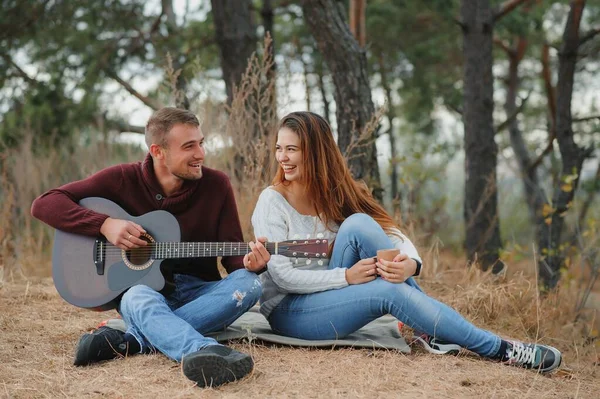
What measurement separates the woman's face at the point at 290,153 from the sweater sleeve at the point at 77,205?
2.67 feet

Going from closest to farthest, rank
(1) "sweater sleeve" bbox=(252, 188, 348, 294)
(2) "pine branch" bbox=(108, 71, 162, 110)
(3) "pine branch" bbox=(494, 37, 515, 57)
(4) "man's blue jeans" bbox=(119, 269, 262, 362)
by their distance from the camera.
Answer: (4) "man's blue jeans" bbox=(119, 269, 262, 362), (1) "sweater sleeve" bbox=(252, 188, 348, 294), (2) "pine branch" bbox=(108, 71, 162, 110), (3) "pine branch" bbox=(494, 37, 515, 57)

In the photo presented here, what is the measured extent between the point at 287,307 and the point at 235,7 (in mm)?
5141

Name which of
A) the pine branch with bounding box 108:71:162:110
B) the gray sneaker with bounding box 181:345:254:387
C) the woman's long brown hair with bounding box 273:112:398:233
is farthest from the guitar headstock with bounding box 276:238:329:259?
the pine branch with bounding box 108:71:162:110

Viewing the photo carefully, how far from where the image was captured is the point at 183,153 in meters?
3.58

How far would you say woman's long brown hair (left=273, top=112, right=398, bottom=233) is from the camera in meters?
3.55

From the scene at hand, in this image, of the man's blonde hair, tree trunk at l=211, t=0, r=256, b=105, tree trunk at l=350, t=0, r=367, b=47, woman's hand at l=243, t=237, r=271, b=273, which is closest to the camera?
woman's hand at l=243, t=237, r=271, b=273

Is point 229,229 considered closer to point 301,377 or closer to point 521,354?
point 301,377

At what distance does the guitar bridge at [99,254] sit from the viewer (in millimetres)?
3529

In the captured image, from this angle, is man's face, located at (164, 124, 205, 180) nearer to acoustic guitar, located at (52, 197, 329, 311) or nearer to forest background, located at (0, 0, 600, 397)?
acoustic guitar, located at (52, 197, 329, 311)

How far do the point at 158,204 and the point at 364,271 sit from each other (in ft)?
3.49

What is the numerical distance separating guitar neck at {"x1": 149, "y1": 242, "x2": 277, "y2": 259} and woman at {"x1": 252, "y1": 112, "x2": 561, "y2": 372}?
15 centimetres

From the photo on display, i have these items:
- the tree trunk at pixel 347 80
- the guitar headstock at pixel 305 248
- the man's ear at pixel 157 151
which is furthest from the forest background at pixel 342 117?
the man's ear at pixel 157 151

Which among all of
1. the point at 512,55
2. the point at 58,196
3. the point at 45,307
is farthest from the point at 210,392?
the point at 512,55

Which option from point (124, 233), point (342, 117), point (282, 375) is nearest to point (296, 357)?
point (282, 375)
